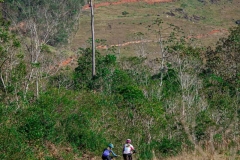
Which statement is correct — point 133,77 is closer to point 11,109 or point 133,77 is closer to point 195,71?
point 195,71

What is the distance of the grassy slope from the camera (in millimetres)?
59688

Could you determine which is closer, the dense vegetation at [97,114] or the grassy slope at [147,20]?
the dense vegetation at [97,114]

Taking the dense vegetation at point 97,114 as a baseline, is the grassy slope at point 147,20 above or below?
below

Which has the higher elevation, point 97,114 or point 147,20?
point 97,114

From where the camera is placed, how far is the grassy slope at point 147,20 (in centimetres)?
5969

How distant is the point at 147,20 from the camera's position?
6762cm

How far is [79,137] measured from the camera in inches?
606

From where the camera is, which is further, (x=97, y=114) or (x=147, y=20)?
(x=147, y=20)

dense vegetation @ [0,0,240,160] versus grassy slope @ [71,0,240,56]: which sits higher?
dense vegetation @ [0,0,240,160]

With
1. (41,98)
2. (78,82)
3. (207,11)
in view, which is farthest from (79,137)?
(207,11)

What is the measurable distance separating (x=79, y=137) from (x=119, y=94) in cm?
444

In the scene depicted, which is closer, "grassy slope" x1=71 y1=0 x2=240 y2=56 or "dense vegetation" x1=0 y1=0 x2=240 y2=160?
"dense vegetation" x1=0 y1=0 x2=240 y2=160

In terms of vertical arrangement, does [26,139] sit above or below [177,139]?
above

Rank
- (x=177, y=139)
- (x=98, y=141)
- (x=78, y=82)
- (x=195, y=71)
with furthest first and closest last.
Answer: (x=78, y=82)
(x=195, y=71)
(x=177, y=139)
(x=98, y=141)
